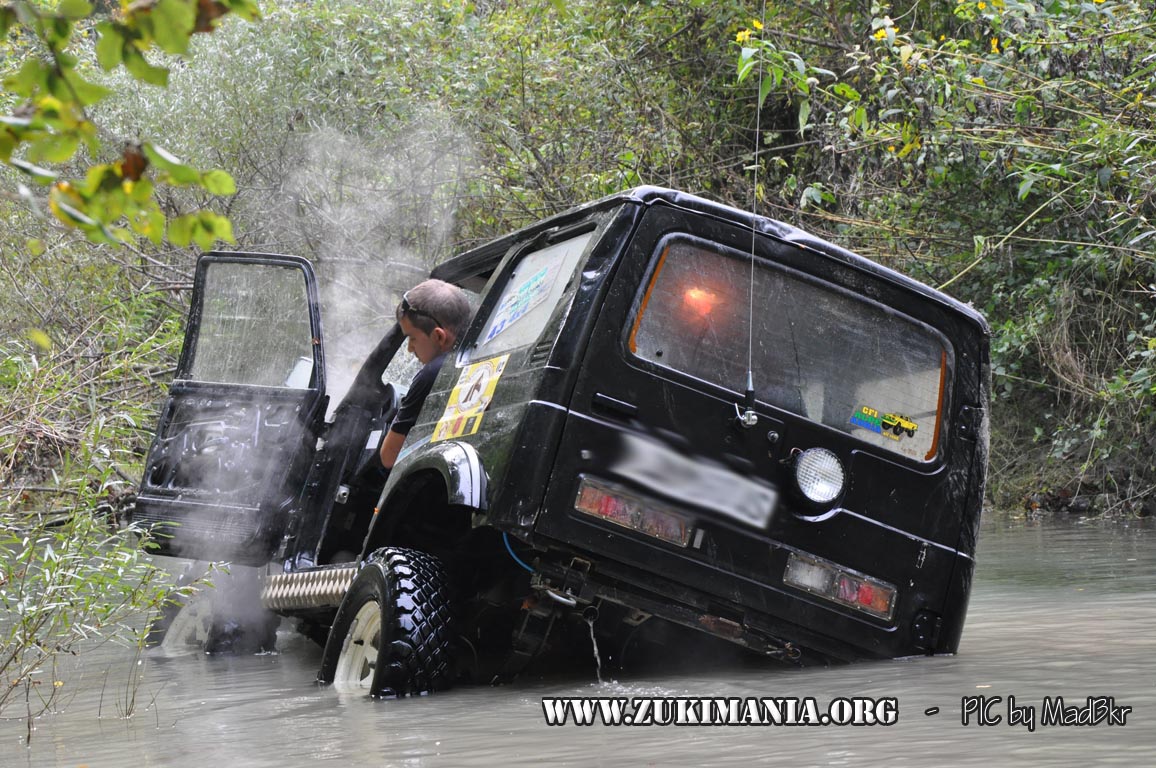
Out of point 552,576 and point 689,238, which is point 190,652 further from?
point 689,238

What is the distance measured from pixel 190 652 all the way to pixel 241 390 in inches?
59.3

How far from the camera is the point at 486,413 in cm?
500

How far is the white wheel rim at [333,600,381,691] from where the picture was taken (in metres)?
5.21

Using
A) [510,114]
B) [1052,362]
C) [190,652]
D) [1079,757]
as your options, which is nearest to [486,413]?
[1079,757]

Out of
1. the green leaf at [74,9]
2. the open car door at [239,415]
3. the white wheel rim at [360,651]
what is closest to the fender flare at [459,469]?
the white wheel rim at [360,651]

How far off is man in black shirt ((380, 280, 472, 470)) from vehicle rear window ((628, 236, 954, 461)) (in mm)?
1407

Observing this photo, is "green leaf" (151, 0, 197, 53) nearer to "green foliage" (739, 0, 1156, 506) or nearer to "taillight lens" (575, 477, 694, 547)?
"taillight lens" (575, 477, 694, 547)

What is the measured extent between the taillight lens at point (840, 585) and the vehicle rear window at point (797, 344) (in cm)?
48

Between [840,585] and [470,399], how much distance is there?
1480 mm

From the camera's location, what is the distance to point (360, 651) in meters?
5.36

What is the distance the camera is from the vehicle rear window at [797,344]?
488 centimetres

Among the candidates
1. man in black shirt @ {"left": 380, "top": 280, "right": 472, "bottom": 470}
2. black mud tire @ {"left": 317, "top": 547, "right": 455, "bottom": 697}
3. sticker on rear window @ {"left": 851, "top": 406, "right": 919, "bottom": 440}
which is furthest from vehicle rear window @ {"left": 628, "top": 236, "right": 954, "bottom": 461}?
man in black shirt @ {"left": 380, "top": 280, "right": 472, "bottom": 470}

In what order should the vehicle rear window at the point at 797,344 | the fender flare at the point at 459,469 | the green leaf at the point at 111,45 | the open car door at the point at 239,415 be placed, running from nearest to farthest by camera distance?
1. the green leaf at the point at 111,45
2. the fender flare at the point at 459,469
3. the vehicle rear window at the point at 797,344
4. the open car door at the point at 239,415

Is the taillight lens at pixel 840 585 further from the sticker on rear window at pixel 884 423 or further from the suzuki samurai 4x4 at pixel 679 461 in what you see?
the sticker on rear window at pixel 884 423
